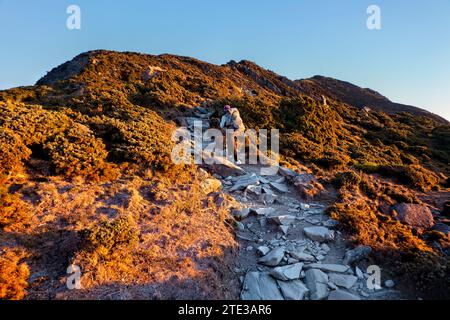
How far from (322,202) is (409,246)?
348 centimetres

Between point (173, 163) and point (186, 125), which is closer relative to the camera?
point (173, 163)

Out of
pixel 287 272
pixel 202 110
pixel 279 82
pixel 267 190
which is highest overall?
pixel 279 82

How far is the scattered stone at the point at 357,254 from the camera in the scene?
7257mm

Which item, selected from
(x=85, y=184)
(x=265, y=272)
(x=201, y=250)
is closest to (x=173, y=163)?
(x=85, y=184)

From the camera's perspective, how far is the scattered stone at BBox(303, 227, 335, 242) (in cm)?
817

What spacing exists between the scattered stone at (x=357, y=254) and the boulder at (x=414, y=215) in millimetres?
3616

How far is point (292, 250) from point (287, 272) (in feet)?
3.39

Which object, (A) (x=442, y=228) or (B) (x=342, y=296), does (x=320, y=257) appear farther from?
(A) (x=442, y=228)

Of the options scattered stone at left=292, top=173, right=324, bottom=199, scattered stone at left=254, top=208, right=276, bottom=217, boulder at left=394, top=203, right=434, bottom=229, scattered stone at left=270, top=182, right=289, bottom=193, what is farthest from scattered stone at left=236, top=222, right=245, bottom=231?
boulder at left=394, top=203, right=434, bottom=229

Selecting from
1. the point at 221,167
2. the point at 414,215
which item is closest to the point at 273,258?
the point at 221,167

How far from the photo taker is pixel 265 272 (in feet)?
22.8

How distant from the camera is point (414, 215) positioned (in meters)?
10.3

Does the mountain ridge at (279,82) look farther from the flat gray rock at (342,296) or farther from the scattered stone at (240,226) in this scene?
the flat gray rock at (342,296)
